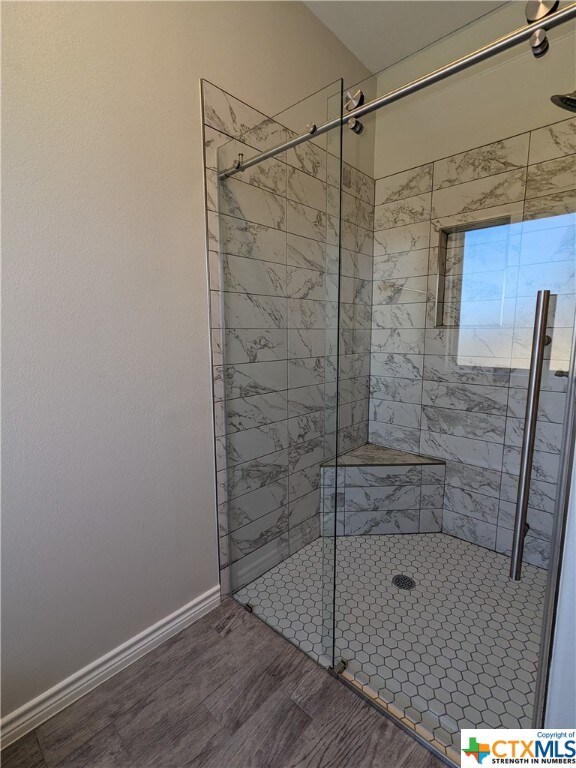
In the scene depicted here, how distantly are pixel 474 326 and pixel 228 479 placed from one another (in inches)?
66.3

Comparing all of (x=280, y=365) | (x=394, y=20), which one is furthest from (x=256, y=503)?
(x=394, y=20)

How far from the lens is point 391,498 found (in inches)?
92.4

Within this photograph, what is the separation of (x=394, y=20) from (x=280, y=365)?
1.93 m

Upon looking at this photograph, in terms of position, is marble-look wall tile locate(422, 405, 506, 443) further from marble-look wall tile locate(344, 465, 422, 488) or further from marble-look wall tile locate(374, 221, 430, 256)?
marble-look wall tile locate(374, 221, 430, 256)

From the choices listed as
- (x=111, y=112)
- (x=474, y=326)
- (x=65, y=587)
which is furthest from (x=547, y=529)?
(x=111, y=112)

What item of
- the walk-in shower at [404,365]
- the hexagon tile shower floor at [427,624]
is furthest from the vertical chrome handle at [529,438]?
the hexagon tile shower floor at [427,624]

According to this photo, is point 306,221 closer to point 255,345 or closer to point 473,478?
point 255,345

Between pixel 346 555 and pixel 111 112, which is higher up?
pixel 111 112

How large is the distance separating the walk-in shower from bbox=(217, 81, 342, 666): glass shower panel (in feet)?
0.04

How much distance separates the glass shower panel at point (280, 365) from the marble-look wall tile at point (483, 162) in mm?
885

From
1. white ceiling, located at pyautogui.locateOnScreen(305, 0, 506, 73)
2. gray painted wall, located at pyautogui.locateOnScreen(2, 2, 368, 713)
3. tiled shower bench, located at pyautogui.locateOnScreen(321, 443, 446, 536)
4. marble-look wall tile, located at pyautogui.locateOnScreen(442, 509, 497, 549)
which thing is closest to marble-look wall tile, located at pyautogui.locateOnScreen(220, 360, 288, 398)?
gray painted wall, located at pyautogui.locateOnScreen(2, 2, 368, 713)

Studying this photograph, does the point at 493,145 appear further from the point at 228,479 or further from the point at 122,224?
the point at 228,479

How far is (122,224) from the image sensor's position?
1.25 metres

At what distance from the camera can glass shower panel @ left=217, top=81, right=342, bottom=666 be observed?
1.62m
